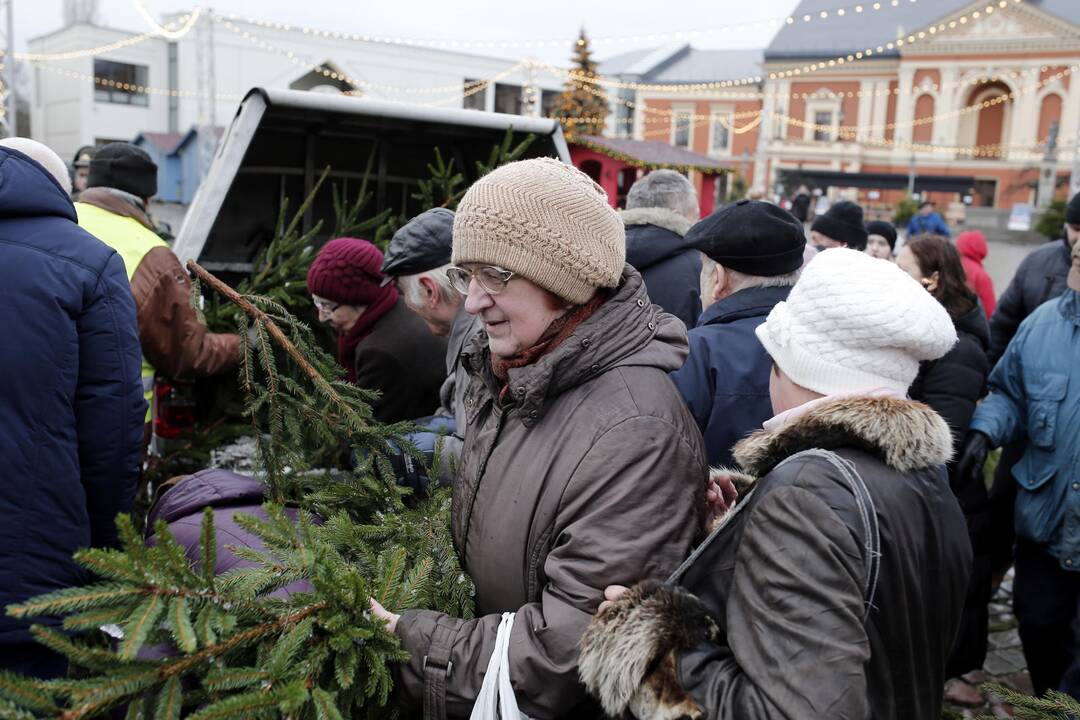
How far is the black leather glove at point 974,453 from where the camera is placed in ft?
11.5

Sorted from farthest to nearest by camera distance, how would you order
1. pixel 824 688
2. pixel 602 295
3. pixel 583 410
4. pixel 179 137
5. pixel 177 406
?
pixel 179 137, pixel 177 406, pixel 602 295, pixel 583 410, pixel 824 688

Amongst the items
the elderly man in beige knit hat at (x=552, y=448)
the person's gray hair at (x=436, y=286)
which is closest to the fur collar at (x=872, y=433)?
the elderly man in beige knit hat at (x=552, y=448)

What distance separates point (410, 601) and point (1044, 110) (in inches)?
2178

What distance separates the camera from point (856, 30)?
50.2 meters

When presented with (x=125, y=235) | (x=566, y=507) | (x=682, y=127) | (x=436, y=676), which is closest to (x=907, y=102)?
(x=682, y=127)

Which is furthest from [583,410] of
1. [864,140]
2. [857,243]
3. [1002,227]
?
[864,140]

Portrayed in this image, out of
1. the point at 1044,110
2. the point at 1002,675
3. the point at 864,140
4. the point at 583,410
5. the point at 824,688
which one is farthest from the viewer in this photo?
the point at 864,140

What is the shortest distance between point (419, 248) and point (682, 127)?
5596 centimetres

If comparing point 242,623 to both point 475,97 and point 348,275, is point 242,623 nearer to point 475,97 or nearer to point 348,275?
point 348,275

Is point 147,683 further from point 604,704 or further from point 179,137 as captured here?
point 179,137

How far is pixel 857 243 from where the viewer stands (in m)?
6.11

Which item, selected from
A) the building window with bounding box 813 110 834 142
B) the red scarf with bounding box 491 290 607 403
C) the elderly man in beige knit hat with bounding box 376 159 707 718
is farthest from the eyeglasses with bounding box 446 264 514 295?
the building window with bounding box 813 110 834 142

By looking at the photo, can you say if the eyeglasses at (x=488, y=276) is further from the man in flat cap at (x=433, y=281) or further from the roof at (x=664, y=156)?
the roof at (x=664, y=156)

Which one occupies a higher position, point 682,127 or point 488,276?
point 682,127
